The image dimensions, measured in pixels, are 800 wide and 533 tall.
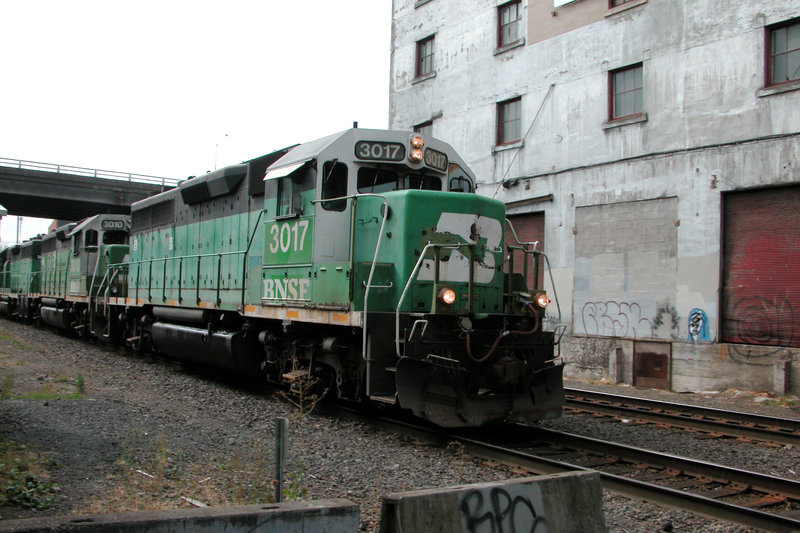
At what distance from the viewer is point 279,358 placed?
923cm

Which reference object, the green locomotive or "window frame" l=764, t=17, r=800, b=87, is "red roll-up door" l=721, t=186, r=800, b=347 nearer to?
"window frame" l=764, t=17, r=800, b=87

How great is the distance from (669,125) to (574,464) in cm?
948

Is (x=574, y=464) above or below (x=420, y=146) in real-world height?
below

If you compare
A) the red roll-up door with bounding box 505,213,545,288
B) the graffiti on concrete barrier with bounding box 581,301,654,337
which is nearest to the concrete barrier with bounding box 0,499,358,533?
the graffiti on concrete barrier with bounding box 581,301,654,337

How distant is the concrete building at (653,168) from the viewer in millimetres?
11875

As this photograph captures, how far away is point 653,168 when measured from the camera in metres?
13.5

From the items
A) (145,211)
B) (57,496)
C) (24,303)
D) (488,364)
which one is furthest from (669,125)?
(24,303)

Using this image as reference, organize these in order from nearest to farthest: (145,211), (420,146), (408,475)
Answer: (408,475) < (420,146) < (145,211)

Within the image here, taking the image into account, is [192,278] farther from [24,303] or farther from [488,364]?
Result: [24,303]

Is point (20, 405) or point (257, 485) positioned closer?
point (257, 485)

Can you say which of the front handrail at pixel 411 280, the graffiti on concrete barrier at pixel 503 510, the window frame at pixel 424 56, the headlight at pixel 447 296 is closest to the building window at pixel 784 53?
the front handrail at pixel 411 280

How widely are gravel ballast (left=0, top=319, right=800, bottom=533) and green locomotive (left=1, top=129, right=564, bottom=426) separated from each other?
58 centimetres

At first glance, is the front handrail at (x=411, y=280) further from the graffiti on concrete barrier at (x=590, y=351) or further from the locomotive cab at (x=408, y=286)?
the graffiti on concrete barrier at (x=590, y=351)

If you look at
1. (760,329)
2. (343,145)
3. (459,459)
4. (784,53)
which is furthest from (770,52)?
(459,459)
